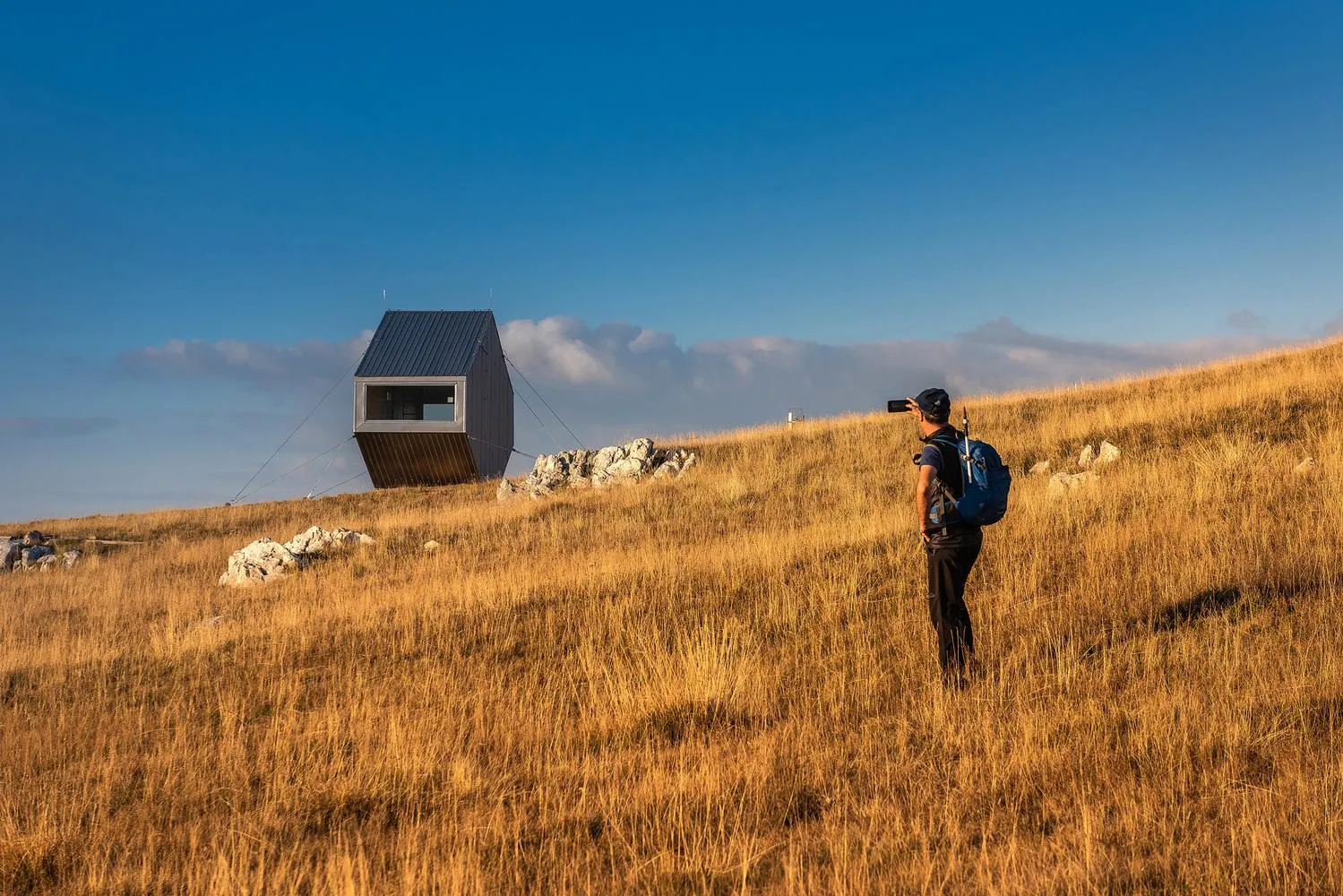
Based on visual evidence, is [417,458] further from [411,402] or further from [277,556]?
[277,556]

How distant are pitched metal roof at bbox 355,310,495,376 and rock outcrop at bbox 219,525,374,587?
11.8 metres

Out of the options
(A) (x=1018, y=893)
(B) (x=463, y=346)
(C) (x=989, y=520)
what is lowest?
(A) (x=1018, y=893)

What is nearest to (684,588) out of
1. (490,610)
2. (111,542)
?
(490,610)

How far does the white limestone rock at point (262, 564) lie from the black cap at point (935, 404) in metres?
12.6

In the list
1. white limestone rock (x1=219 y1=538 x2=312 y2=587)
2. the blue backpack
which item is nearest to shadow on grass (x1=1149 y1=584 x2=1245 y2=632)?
the blue backpack

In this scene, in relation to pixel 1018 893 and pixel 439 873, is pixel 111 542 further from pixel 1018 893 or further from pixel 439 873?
pixel 1018 893

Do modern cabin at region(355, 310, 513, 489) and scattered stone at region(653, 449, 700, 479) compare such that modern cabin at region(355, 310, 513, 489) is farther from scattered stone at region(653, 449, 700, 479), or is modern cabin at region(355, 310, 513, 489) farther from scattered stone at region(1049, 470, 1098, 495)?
scattered stone at region(1049, 470, 1098, 495)

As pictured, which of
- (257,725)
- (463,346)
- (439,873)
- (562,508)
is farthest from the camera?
(463,346)

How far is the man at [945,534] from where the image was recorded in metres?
6.41

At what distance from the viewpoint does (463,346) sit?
30.1 meters

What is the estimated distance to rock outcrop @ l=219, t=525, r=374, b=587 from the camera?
15859 mm

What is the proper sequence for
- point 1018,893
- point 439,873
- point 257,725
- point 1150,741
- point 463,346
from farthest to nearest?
1. point 463,346
2. point 257,725
3. point 1150,741
4. point 439,873
5. point 1018,893

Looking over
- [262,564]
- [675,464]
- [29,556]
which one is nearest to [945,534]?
[262,564]

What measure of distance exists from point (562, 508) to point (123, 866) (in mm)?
15779
